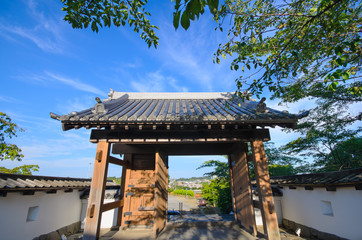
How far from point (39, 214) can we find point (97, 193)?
378cm

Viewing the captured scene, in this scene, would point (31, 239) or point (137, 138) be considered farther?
point (31, 239)

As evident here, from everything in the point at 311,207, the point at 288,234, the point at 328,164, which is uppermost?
the point at 328,164

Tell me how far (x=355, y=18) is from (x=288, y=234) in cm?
750

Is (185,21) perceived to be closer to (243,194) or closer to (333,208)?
(243,194)

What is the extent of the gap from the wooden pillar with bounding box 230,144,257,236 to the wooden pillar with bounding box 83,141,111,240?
154 inches

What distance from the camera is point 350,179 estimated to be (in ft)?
14.1

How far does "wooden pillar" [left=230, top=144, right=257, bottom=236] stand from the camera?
14.4ft

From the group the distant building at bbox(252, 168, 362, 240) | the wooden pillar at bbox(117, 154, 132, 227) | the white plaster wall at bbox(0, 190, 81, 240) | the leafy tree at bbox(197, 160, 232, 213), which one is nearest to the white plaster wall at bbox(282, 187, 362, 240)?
the distant building at bbox(252, 168, 362, 240)

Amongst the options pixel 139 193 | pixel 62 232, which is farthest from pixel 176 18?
pixel 62 232

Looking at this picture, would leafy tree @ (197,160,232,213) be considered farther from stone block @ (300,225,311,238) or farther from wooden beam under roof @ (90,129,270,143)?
wooden beam under roof @ (90,129,270,143)

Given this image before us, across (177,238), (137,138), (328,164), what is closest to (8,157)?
(137,138)

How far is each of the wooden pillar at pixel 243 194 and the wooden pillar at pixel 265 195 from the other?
1.96ft

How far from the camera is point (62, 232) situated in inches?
250

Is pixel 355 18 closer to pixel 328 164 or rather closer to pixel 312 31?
pixel 312 31
